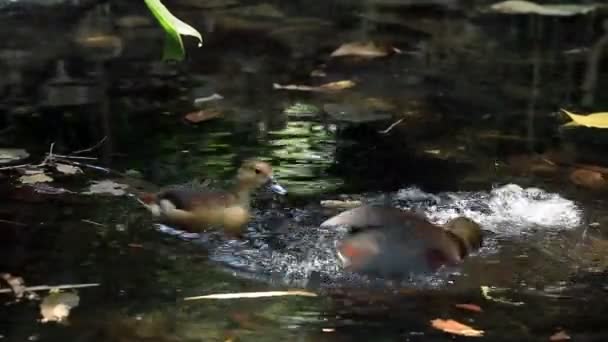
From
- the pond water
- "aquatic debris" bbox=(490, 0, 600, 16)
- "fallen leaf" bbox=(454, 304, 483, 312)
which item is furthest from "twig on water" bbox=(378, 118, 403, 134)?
"aquatic debris" bbox=(490, 0, 600, 16)

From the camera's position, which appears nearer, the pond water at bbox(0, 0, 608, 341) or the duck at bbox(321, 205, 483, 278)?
the pond water at bbox(0, 0, 608, 341)

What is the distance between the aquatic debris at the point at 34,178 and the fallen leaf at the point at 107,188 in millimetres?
128

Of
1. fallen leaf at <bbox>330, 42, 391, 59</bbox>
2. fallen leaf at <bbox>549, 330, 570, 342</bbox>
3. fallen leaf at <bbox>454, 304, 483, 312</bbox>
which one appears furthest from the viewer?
fallen leaf at <bbox>330, 42, 391, 59</bbox>

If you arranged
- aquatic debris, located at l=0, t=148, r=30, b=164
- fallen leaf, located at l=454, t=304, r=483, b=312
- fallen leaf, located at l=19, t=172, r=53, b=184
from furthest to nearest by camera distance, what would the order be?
aquatic debris, located at l=0, t=148, r=30, b=164 → fallen leaf, located at l=19, t=172, r=53, b=184 → fallen leaf, located at l=454, t=304, r=483, b=312

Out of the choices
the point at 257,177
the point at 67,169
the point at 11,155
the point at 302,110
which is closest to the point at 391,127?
the point at 302,110

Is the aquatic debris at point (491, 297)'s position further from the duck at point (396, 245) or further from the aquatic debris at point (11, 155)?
the aquatic debris at point (11, 155)

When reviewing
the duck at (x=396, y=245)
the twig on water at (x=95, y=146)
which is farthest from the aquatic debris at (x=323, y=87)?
the duck at (x=396, y=245)

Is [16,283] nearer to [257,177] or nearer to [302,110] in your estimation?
[257,177]

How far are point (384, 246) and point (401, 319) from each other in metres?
0.22

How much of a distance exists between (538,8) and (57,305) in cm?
347

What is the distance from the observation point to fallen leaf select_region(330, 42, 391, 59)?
12.5 feet

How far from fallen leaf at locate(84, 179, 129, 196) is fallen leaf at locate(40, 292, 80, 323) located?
1.76 feet

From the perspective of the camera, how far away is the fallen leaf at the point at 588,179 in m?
2.44

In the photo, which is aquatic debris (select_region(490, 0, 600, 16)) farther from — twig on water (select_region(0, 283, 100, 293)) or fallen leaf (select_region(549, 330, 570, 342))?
twig on water (select_region(0, 283, 100, 293))
